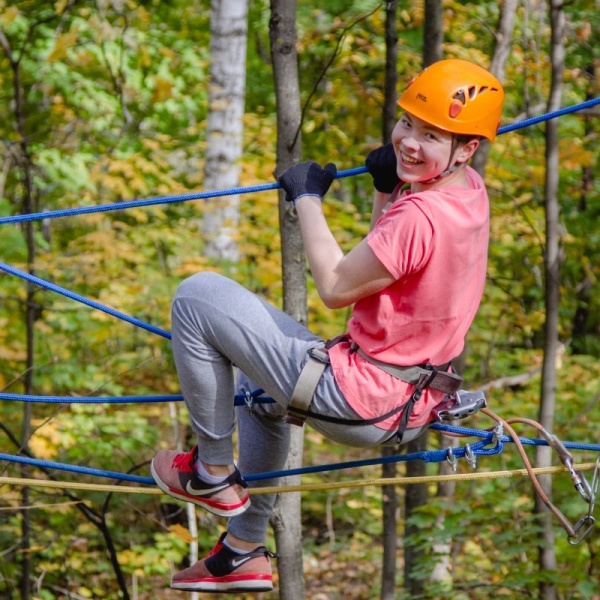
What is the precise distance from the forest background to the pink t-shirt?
257cm

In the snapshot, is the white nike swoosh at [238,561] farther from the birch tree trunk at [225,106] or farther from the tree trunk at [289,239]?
the birch tree trunk at [225,106]

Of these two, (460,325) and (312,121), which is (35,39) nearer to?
(312,121)

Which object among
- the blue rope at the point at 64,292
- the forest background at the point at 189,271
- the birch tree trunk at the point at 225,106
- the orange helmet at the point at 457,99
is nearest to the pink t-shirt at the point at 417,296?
the orange helmet at the point at 457,99

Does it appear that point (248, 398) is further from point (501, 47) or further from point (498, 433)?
point (501, 47)

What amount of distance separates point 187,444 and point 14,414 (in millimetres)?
1333

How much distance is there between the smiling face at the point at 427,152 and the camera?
207 centimetres

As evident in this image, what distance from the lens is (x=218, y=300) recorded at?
218 cm

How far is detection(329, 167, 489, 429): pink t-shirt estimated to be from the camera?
77.6 inches

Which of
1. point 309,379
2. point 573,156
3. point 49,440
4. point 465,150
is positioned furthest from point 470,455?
point 573,156

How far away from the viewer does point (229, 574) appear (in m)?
2.54

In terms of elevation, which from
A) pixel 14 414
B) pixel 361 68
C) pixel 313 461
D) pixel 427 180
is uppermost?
pixel 361 68

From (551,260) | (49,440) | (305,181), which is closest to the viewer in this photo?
(305,181)

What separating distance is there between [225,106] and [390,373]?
5116mm

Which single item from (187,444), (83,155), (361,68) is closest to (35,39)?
(83,155)
